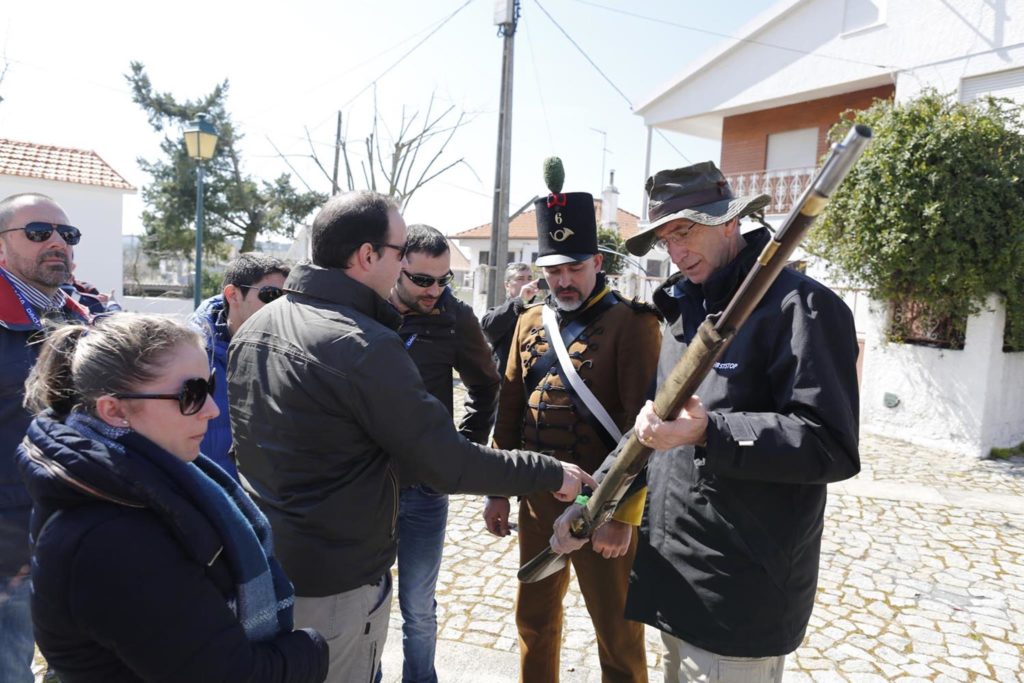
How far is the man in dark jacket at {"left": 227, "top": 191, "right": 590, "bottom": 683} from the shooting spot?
1.91 m

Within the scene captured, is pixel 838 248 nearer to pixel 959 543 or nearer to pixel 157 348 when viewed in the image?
pixel 959 543

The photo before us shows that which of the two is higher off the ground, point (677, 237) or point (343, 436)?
point (677, 237)

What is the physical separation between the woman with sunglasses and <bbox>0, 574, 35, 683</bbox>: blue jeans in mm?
1548

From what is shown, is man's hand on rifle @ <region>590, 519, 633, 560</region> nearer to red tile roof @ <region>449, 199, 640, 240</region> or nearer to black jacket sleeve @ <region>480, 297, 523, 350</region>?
black jacket sleeve @ <region>480, 297, 523, 350</region>

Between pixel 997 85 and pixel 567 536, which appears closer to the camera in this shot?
pixel 567 536

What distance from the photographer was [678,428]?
1.79 meters

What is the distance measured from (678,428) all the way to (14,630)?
2.66 meters

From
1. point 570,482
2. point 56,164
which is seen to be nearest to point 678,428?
point 570,482

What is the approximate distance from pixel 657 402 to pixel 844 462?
0.54 metres

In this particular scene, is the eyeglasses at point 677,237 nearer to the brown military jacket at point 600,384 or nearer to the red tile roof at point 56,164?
the brown military jacket at point 600,384

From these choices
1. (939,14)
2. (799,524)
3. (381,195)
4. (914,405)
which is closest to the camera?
(799,524)

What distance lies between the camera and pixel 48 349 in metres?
1.49

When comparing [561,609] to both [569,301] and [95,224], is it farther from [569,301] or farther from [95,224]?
[95,224]

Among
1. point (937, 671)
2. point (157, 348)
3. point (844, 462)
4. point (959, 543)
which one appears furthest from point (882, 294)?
point (157, 348)
